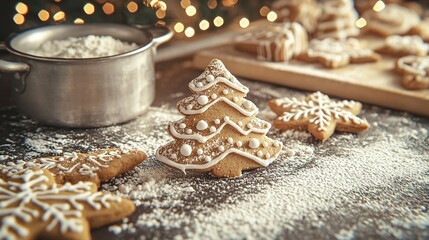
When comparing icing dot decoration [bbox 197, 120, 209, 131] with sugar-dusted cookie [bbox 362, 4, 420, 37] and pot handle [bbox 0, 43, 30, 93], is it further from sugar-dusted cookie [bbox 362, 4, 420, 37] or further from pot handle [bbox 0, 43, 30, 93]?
sugar-dusted cookie [bbox 362, 4, 420, 37]

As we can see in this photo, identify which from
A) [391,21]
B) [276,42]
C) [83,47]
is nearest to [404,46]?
[391,21]

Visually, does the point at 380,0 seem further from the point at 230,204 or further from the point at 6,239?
the point at 6,239

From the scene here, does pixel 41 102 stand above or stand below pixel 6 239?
above

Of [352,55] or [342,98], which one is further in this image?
[352,55]

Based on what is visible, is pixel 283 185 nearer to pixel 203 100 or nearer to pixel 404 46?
pixel 203 100

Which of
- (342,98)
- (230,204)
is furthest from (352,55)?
(230,204)

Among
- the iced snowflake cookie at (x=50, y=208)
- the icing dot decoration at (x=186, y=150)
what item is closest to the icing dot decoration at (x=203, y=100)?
the icing dot decoration at (x=186, y=150)
